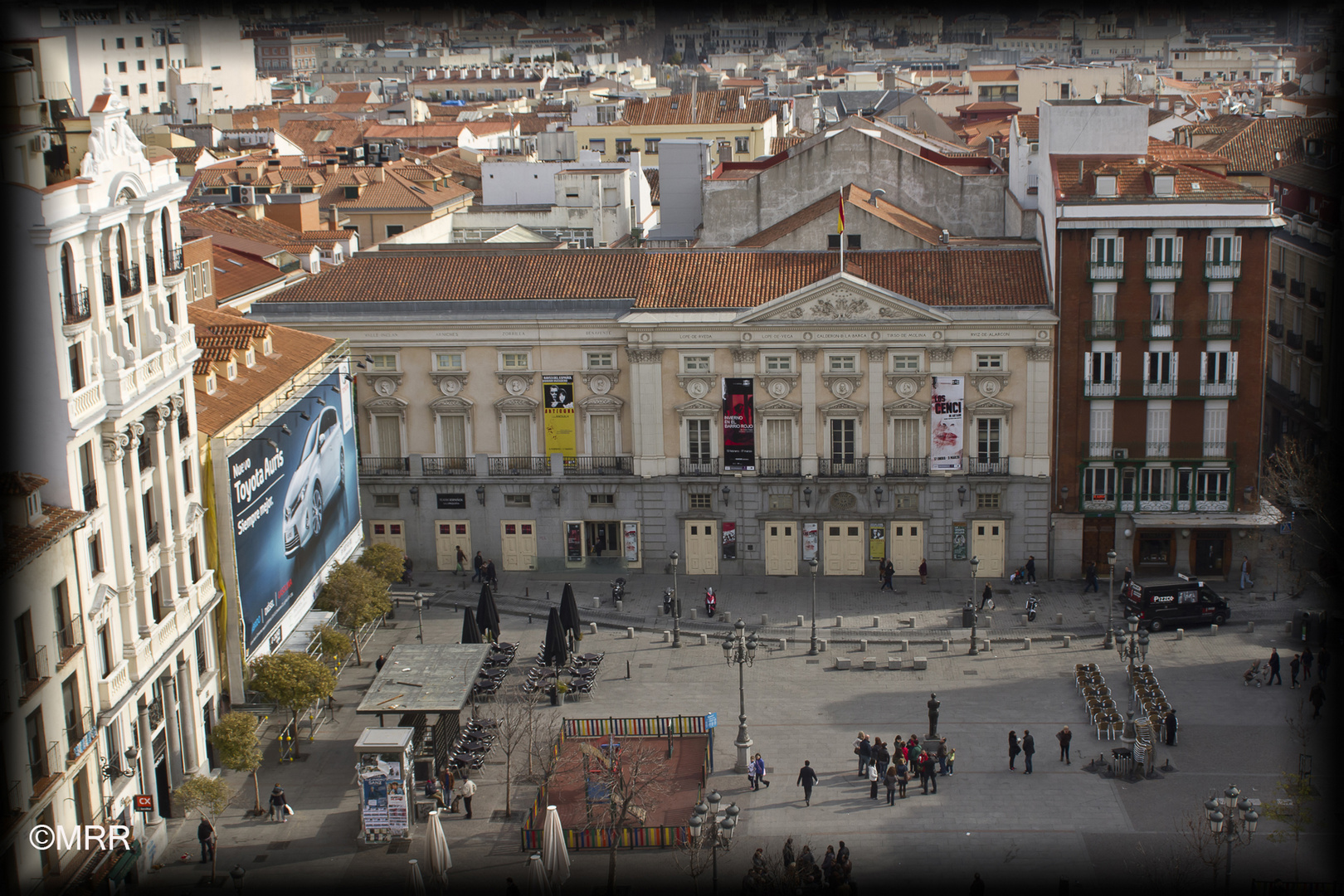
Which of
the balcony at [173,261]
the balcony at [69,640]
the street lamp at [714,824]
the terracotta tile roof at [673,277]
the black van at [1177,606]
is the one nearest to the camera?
the balcony at [69,640]

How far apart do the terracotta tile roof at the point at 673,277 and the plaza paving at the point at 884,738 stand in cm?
1242

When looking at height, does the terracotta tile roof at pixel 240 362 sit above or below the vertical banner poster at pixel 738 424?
above

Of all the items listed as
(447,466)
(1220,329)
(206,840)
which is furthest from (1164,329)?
(206,840)

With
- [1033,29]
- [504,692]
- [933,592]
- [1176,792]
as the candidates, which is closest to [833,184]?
[933,592]

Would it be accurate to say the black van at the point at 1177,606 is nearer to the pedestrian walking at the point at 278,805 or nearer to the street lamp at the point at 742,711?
the street lamp at the point at 742,711

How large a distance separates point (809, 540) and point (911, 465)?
5500mm

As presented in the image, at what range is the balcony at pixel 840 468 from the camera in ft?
198

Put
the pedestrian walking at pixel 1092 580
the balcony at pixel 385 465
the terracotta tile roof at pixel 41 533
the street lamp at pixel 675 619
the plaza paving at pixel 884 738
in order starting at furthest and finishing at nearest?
1. the balcony at pixel 385 465
2. the pedestrian walking at pixel 1092 580
3. the street lamp at pixel 675 619
4. the plaza paving at pixel 884 738
5. the terracotta tile roof at pixel 41 533

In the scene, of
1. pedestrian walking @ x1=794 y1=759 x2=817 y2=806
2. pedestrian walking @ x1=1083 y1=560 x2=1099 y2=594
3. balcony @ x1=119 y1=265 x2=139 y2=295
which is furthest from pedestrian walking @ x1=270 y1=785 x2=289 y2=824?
pedestrian walking @ x1=1083 y1=560 x2=1099 y2=594

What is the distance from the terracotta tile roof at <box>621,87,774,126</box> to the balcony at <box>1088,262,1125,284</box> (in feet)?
255

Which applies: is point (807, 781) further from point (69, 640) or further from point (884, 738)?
point (69, 640)

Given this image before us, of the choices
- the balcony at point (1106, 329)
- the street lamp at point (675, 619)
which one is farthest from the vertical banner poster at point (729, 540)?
the balcony at point (1106, 329)

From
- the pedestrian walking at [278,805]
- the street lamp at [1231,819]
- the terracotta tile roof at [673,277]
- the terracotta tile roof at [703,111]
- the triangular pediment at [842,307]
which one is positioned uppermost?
the terracotta tile roof at [703,111]

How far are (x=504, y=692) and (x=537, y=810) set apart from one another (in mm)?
10290
